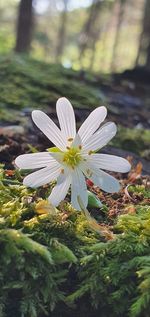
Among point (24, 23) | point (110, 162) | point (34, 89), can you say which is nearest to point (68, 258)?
point (110, 162)

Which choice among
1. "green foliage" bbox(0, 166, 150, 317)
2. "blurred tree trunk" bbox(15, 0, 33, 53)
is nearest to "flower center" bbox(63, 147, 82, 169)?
"green foliage" bbox(0, 166, 150, 317)

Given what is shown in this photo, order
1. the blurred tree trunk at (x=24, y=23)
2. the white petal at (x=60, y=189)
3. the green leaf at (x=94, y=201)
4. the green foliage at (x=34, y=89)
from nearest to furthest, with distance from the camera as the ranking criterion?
the white petal at (x=60, y=189)
the green leaf at (x=94, y=201)
the green foliage at (x=34, y=89)
the blurred tree trunk at (x=24, y=23)

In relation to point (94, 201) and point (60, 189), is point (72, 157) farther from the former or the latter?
point (94, 201)

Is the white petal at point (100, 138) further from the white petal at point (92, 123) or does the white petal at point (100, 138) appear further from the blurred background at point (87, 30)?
the blurred background at point (87, 30)

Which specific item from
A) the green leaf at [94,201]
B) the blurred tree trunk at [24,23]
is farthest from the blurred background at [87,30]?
the green leaf at [94,201]

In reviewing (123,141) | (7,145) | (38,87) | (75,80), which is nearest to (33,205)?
(7,145)
